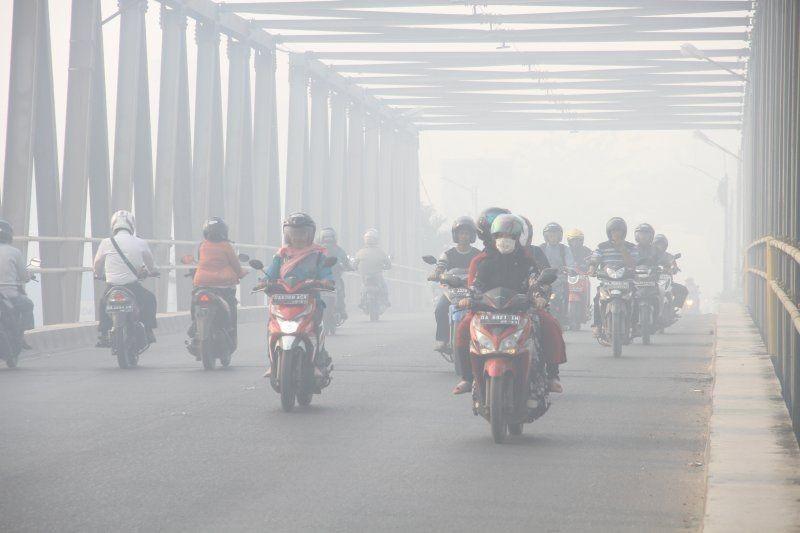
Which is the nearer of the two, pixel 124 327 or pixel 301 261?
pixel 301 261

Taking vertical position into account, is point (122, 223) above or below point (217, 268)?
above

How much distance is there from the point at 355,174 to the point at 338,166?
204cm

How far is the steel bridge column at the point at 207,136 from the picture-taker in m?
26.7

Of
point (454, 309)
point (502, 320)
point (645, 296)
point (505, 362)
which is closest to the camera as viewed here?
point (505, 362)

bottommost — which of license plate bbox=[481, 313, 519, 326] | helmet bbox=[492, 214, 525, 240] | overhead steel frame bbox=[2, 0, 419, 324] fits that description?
license plate bbox=[481, 313, 519, 326]

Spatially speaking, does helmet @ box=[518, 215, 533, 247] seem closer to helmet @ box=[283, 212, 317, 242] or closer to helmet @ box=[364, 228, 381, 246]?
helmet @ box=[283, 212, 317, 242]

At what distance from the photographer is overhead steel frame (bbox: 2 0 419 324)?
18047mm

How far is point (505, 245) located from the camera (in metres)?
9.30

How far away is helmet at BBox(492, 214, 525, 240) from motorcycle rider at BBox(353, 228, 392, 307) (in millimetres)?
16405

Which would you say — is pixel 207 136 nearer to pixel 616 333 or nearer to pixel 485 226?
pixel 616 333

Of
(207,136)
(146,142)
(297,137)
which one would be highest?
(297,137)

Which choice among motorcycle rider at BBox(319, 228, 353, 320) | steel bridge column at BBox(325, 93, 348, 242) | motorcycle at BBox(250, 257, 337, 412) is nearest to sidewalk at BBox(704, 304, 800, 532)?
motorcycle at BBox(250, 257, 337, 412)

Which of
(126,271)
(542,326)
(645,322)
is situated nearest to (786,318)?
(542,326)

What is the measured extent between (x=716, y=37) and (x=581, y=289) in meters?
10.7
